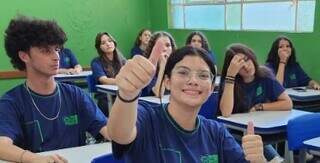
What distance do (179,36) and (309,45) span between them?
2378 mm

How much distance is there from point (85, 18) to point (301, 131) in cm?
470

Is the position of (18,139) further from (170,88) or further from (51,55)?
(170,88)

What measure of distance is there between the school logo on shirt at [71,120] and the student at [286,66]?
2.76 metres

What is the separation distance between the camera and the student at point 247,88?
9.66 feet

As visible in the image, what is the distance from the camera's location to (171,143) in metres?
1.41

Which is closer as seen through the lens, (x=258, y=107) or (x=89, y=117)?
(x=89, y=117)

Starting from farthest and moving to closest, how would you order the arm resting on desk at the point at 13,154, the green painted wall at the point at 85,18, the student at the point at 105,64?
1. the green painted wall at the point at 85,18
2. the student at the point at 105,64
3. the arm resting on desk at the point at 13,154

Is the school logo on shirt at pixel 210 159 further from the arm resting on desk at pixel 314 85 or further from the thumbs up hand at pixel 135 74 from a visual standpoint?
the arm resting on desk at pixel 314 85

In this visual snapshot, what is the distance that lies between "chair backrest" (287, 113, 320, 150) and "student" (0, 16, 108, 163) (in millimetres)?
1062

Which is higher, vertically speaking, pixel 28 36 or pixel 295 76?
pixel 28 36

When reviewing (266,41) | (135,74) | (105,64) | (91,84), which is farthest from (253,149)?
(266,41)

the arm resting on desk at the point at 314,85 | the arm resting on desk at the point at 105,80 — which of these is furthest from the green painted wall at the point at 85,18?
the arm resting on desk at the point at 314,85

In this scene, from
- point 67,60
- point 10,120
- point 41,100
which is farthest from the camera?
point 67,60

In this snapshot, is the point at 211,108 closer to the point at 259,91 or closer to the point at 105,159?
the point at 259,91
